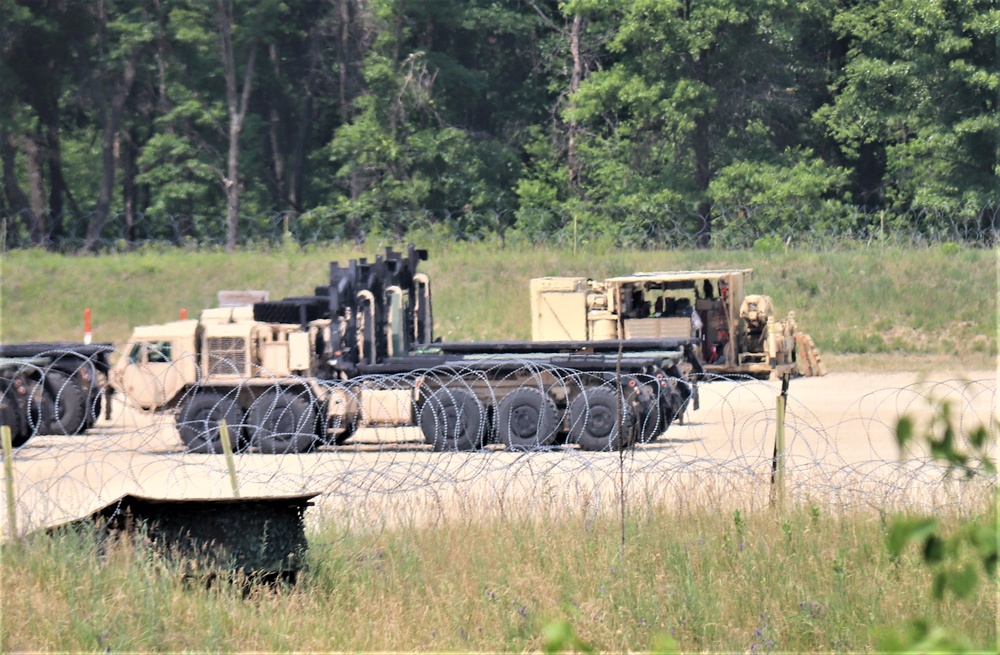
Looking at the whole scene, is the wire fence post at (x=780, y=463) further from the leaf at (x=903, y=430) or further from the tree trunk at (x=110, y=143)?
the tree trunk at (x=110, y=143)

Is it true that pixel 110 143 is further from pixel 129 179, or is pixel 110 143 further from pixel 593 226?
pixel 593 226

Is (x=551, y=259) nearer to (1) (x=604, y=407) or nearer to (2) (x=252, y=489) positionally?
(1) (x=604, y=407)

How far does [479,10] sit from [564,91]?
167 inches

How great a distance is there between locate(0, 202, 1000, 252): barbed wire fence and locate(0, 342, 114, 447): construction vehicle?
16.5 meters

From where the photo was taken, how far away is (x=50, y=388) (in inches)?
690

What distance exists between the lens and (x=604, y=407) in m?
14.6

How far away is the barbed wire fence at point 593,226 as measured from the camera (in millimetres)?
34812

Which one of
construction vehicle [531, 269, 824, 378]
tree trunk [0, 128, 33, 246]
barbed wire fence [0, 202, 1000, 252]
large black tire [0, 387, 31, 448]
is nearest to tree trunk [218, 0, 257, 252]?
barbed wire fence [0, 202, 1000, 252]

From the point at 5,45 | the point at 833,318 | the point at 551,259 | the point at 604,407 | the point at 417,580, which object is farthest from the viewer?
the point at 5,45

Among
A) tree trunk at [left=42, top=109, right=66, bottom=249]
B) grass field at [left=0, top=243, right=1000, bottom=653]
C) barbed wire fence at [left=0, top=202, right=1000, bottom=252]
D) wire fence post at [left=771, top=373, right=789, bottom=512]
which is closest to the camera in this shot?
grass field at [left=0, top=243, right=1000, bottom=653]

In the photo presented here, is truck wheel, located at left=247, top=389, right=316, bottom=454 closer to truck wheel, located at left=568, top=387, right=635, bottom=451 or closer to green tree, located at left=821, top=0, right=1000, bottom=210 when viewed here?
truck wheel, located at left=568, top=387, right=635, bottom=451

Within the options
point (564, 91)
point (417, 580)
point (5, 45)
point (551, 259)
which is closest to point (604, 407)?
point (417, 580)

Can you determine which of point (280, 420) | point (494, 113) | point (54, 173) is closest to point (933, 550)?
point (280, 420)

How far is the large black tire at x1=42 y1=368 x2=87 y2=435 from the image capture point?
17.2 m
